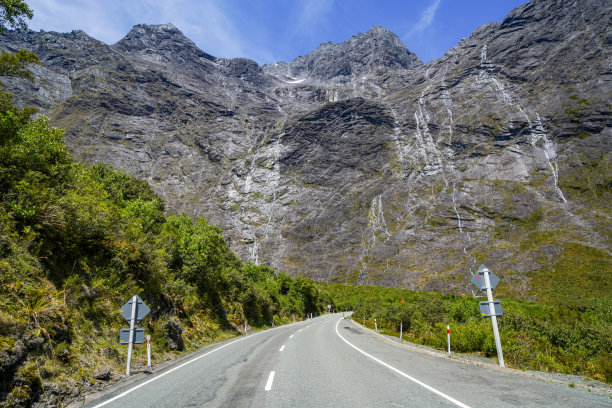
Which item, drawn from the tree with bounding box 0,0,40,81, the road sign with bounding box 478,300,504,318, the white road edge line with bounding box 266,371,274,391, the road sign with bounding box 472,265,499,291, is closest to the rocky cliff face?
the road sign with bounding box 472,265,499,291

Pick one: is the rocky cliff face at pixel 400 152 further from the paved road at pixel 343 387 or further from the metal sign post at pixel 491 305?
the paved road at pixel 343 387

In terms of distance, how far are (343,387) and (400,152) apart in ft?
417

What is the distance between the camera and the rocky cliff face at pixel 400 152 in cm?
8788

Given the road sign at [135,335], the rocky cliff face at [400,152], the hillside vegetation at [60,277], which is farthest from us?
the rocky cliff face at [400,152]

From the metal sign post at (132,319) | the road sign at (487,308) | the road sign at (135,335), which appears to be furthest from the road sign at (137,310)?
the road sign at (487,308)

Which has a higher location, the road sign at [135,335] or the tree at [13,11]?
the tree at [13,11]

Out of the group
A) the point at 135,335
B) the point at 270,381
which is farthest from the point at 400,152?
the point at 270,381

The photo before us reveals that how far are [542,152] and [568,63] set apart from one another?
1877 inches

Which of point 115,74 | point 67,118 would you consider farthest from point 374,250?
point 115,74

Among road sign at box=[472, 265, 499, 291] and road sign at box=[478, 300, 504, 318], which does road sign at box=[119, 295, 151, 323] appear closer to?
road sign at box=[478, 300, 504, 318]

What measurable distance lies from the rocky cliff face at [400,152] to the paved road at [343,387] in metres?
74.5

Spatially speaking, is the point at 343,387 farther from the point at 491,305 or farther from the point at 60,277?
the point at 60,277

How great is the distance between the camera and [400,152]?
126 meters

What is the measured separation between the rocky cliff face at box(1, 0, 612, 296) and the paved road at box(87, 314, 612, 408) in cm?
7453
